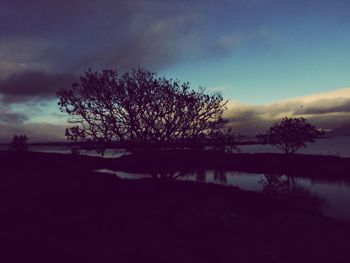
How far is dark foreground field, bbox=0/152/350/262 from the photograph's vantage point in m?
16.7

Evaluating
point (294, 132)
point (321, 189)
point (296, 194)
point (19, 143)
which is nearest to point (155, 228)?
point (296, 194)

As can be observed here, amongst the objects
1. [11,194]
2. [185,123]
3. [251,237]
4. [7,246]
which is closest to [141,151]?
[185,123]

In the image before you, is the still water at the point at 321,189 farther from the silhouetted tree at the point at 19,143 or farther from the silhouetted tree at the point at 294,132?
the silhouetted tree at the point at 19,143

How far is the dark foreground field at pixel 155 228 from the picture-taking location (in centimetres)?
1673

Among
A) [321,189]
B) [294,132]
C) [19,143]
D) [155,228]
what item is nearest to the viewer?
[155,228]

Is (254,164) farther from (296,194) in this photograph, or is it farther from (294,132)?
→ (296,194)

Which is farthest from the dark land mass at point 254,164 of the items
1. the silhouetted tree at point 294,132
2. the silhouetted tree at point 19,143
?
the silhouetted tree at point 19,143

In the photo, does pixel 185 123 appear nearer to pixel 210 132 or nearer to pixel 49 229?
pixel 210 132

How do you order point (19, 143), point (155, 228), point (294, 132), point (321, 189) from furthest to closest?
point (19, 143) < point (294, 132) < point (321, 189) < point (155, 228)

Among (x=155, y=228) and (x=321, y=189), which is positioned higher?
(x=155, y=228)

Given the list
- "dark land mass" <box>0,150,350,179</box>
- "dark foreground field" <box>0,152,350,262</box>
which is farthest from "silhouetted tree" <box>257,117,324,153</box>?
"dark foreground field" <box>0,152,350,262</box>

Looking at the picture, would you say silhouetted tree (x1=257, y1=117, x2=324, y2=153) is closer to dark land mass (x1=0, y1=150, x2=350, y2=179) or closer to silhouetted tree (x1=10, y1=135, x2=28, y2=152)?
dark land mass (x1=0, y1=150, x2=350, y2=179)

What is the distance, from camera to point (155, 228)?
71.6 feet

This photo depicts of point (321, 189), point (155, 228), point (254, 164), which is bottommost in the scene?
point (321, 189)
